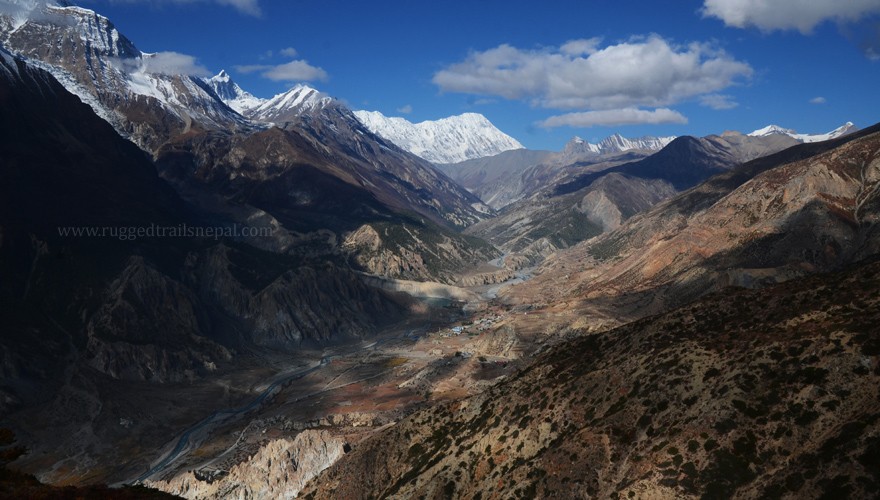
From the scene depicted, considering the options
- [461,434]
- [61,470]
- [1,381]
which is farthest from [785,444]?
[1,381]

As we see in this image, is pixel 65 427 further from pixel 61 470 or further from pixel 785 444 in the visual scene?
pixel 785 444

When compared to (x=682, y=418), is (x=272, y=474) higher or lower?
lower

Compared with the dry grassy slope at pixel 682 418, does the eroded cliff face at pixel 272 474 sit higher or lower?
lower

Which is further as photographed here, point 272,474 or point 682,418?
point 272,474

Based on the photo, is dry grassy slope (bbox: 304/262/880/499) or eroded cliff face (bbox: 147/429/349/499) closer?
dry grassy slope (bbox: 304/262/880/499)

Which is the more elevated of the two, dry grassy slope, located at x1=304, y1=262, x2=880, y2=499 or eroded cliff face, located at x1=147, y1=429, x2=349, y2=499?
dry grassy slope, located at x1=304, y1=262, x2=880, y2=499
